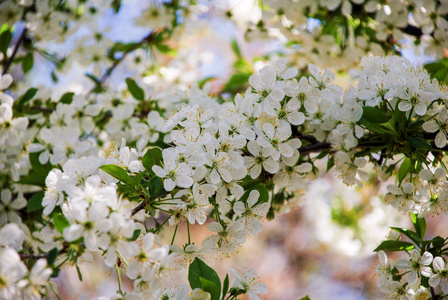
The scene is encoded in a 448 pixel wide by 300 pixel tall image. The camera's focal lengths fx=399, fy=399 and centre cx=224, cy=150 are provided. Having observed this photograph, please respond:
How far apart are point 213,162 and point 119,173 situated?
0.23 metres

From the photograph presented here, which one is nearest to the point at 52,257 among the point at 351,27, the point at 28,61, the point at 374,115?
the point at 374,115

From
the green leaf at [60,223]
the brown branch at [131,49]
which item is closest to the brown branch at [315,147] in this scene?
the green leaf at [60,223]

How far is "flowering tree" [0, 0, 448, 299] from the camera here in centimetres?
87

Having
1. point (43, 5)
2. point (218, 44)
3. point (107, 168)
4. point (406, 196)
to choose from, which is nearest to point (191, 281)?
point (107, 168)

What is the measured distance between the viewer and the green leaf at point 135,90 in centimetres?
163

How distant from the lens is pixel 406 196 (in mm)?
1179

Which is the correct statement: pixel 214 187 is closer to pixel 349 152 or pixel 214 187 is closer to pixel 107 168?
pixel 107 168

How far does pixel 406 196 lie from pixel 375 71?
0.39 metres

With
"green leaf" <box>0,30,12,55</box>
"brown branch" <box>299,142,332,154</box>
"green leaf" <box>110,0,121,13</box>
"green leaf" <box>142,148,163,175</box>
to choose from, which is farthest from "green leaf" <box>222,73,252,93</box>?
"green leaf" <box>142,148,163,175</box>

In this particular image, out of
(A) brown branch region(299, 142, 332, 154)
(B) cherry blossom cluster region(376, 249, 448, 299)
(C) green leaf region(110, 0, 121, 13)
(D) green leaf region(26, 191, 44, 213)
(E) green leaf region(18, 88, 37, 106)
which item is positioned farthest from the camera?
(C) green leaf region(110, 0, 121, 13)

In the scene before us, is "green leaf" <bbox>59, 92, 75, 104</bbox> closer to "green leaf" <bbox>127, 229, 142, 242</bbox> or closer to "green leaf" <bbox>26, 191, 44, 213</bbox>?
"green leaf" <bbox>26, 191, 44, 213</bbox>

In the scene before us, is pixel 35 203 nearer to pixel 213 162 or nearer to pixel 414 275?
pixel 213 162

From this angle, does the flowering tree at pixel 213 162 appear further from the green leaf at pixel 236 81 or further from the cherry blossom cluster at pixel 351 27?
the green leaf at pixel 236 81

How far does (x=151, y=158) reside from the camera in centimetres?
102
